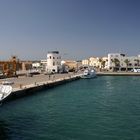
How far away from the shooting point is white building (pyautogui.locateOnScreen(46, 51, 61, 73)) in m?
134

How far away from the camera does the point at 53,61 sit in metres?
138

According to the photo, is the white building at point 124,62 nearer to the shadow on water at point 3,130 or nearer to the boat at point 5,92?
the boat at point 5,92

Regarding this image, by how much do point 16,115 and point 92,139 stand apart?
41.7 feet

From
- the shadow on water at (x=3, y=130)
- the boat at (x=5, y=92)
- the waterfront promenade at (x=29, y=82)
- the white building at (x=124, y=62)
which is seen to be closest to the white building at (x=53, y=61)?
the white building at (x=124, y=62)

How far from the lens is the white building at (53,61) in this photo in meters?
134

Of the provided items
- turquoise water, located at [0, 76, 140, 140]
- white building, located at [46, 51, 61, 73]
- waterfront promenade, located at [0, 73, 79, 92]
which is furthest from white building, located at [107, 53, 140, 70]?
turquoise water, located at [0, 76, 140, 140]

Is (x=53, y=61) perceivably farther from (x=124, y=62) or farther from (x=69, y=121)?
(x=69, y=121)

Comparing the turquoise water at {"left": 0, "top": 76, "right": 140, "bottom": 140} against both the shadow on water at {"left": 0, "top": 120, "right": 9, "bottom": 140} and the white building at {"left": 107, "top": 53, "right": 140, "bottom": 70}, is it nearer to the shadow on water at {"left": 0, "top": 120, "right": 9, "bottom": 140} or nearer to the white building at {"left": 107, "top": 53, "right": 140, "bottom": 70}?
the shadow on water at {"left": 0, "top": 120, "right": 9, "bottom": 140}

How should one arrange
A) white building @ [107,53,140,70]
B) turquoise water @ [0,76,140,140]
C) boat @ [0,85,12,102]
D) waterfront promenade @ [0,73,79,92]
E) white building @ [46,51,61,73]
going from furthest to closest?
white building @ [107,53,140,70], white building @ [46,51,61,73], waterfront promenade @ [0,73,79,92], boat @ [0,85,12,102], turquoise water @ [0,76,140,140]

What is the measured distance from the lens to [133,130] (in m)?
26.1

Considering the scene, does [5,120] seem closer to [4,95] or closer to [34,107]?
[4,95]

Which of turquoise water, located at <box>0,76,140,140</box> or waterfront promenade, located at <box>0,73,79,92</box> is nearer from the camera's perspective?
turquoise water, located at <box>0,76,140,140</box>

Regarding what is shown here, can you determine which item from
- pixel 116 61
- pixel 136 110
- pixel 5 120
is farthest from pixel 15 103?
pixel 116 61

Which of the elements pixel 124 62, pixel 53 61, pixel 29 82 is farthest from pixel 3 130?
pixel 124 62
